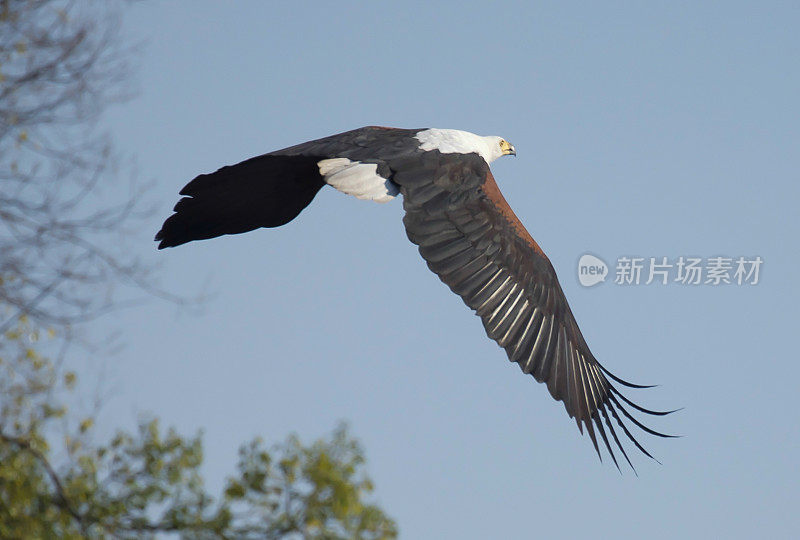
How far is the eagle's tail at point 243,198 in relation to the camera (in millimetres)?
5402

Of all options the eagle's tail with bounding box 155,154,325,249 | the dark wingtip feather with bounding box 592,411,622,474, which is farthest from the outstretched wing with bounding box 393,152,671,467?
the eagle's tail with bounding box 155,154,325,249

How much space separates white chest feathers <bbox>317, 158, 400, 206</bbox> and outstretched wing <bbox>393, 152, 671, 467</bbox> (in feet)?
0.30

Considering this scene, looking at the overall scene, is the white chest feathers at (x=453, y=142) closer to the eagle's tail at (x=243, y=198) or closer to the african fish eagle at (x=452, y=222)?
the african fish eagle at (x=452, y=222)

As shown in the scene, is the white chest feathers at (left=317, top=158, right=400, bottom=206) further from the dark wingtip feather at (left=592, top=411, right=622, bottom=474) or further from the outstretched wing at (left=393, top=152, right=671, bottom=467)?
the dark wingtip feather at (left=592, top=411, right=622, bottom=474)

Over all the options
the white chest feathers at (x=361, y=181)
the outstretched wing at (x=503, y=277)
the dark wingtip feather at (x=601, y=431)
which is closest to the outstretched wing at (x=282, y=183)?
the white chest feathers at (x=361, y=181)

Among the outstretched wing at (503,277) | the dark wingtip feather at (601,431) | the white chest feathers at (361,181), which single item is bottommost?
the dark wingtip feather at (601,431)

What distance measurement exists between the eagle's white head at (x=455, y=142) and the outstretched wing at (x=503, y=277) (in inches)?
4.1

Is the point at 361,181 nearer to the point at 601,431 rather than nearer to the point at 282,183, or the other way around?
the point at 282,183

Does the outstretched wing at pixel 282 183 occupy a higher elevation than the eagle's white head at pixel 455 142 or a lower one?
lower

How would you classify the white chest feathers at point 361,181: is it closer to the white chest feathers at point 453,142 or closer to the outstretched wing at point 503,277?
the outstretched wing at point 503,277

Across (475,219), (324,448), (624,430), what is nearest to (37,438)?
(324,448)

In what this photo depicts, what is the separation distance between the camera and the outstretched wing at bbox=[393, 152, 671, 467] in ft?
16.9

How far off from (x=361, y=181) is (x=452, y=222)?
59 cm

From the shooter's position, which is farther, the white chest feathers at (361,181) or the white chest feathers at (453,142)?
the white chest feathers at (453,142)
